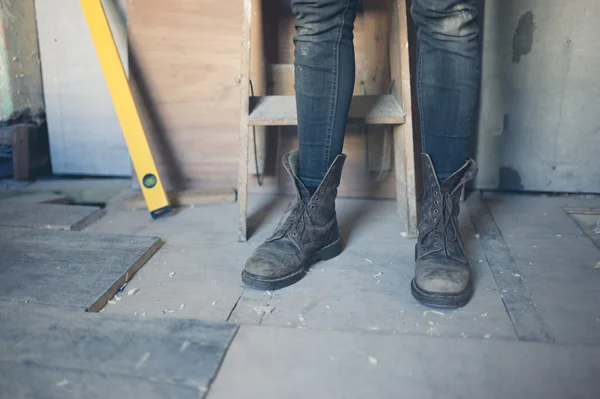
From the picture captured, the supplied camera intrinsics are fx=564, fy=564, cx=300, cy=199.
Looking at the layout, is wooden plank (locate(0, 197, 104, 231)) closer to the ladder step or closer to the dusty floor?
the dusty floor

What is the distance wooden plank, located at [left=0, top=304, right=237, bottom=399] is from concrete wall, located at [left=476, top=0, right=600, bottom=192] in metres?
1.15

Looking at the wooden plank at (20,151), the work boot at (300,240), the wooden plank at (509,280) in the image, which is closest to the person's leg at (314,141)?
the work boot at (300,240)

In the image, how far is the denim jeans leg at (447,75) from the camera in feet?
3.81

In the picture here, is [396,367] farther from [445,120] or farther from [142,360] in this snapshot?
A: [445,120]

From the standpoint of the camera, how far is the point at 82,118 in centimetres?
195

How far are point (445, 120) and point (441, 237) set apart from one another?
254mm

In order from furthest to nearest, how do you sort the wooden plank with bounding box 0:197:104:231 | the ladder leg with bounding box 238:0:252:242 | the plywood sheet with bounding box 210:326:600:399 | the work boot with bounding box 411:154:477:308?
the wooden plank with bounding box 0:197:104:231 → the ladder leg with bounding box 238:0:252:242 → the work boot with bounding box 411:154:477:308 → the plywood sheet with bounding box 210:326:600:399

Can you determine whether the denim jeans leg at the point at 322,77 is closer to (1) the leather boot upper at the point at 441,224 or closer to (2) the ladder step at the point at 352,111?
(2) the ladder step at the point at 352,111

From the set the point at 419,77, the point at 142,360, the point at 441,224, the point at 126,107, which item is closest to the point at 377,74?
the point at 419,77

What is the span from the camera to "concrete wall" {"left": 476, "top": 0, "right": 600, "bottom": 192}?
1674 millimetres

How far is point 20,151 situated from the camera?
192 cm

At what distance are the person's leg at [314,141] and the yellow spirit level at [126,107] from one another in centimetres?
51

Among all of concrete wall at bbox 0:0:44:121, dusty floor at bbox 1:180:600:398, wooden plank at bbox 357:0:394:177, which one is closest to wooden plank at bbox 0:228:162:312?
dusty floor at bbox 1:180:600:398

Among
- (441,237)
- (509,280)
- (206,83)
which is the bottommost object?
(509,280)
